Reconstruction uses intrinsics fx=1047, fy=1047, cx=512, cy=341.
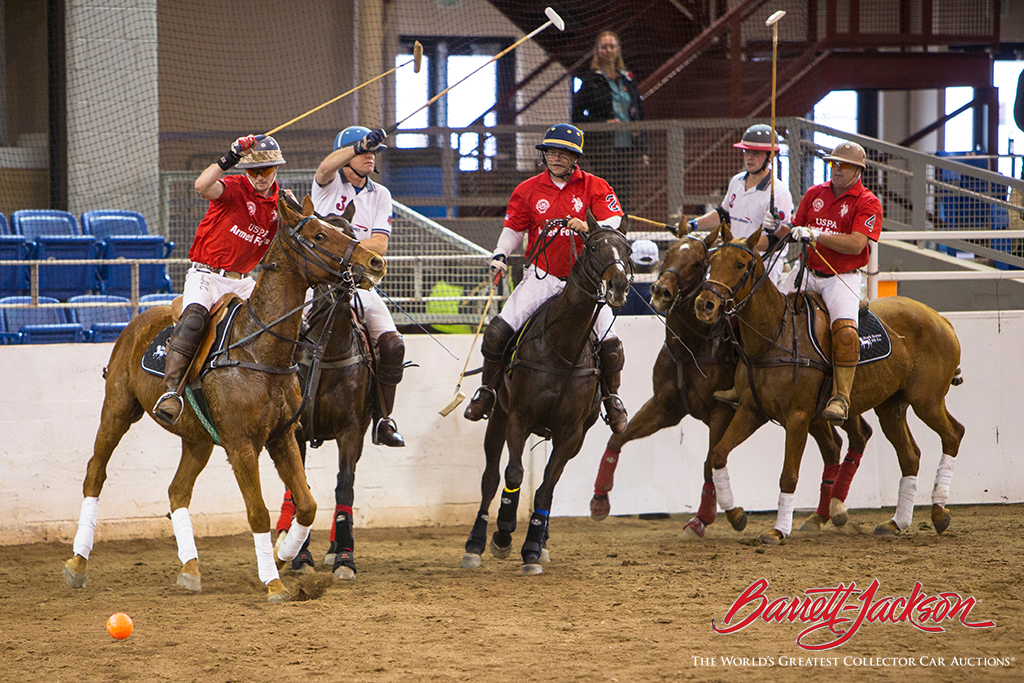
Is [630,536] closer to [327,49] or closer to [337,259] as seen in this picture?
[337,259]

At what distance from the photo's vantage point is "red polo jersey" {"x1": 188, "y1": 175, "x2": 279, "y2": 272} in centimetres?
620

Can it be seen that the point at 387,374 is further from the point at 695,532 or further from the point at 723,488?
the point at 695,532

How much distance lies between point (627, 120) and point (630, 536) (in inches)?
212

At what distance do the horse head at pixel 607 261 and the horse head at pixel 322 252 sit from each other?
132cm

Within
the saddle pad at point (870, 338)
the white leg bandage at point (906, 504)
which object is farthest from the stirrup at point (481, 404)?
the white leg bandage at point (906, 504)

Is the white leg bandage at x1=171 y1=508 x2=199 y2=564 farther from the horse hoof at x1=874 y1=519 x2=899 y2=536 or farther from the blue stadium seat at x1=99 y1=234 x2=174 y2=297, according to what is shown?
the horse hoof at x1=874 y1=519 x2=899 y2=536

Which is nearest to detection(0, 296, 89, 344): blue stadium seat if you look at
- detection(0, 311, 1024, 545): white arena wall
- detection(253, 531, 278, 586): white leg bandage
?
detection(0, 311, 1024, 545): white arena wall

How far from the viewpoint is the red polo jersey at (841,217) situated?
7.53 m

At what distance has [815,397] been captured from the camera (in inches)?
294

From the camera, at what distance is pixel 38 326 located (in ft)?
29.6

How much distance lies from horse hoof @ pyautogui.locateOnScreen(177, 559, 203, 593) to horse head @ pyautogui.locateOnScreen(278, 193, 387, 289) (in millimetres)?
1908

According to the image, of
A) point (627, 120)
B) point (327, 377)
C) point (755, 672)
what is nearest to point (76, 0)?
point (627, 120)

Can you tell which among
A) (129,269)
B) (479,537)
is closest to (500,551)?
(479,537)

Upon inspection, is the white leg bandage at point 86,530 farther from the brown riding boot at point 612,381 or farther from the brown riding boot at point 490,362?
the brown riding boot at point 612,381
